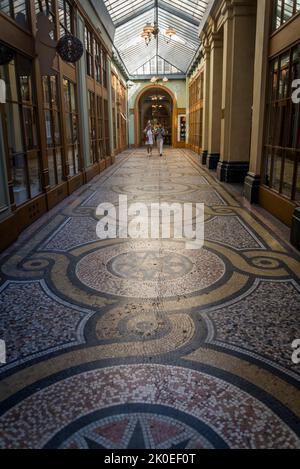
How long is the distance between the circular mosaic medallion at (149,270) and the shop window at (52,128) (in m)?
2.74

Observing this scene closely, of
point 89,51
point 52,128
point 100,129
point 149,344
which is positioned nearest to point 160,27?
point 100,129

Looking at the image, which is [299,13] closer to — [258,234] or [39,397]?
[258,234]

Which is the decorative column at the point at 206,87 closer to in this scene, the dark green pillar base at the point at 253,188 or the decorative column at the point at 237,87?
the decorative column at the point at 237,87

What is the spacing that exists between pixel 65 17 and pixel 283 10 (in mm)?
3977

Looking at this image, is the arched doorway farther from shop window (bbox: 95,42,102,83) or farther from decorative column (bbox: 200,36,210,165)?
shop window (bbox: 95,42,102,83)

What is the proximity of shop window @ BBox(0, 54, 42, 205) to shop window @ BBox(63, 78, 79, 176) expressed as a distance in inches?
74.6

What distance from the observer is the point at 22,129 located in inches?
182

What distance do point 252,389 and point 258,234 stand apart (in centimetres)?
271

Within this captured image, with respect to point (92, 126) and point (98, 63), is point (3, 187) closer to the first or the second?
point (92, 126)

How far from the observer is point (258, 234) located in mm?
4230

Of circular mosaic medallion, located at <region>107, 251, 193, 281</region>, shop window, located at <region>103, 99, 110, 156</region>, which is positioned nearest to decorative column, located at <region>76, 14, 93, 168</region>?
shop window, located at <region>103, 99, 110, 156</region>

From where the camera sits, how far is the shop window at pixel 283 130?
14.4 feet

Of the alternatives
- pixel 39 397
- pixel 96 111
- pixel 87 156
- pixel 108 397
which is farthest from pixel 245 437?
pixel 96 111

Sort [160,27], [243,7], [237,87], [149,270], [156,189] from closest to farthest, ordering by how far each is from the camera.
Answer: [149,270] → [243,7] → [156,189] → [237,87] → [160,27]
